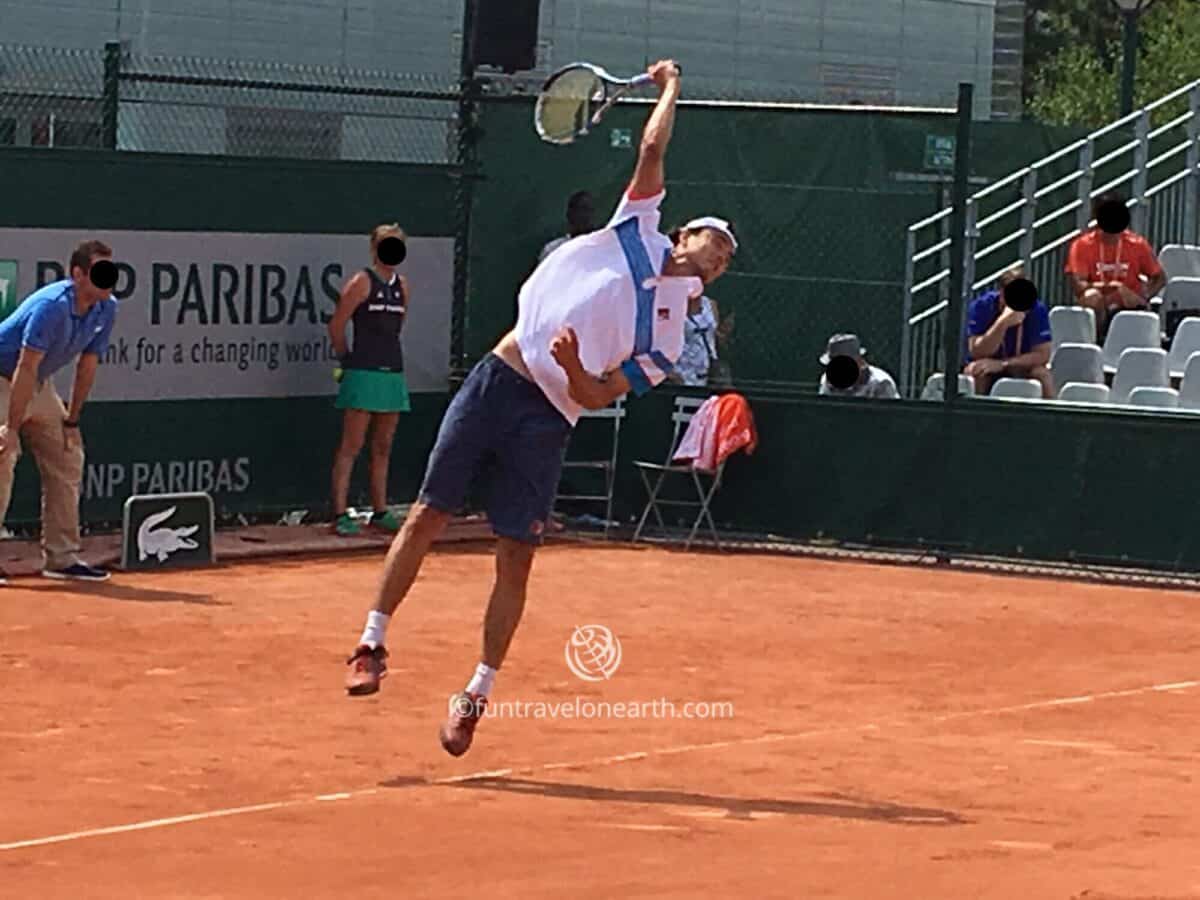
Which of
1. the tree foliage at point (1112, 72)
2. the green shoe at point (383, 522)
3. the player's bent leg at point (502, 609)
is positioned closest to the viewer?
the player's bent leg at point (502, 609)

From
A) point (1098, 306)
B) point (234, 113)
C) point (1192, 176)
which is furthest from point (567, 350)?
point (234, 113)

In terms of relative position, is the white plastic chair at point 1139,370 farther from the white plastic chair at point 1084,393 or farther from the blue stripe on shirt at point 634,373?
the blue stripe on shirt at point 634,373

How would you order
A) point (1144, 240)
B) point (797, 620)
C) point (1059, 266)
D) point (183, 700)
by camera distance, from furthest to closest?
point (1059, 266) → point (1144, 240) → point (797, 620) → point (183, 700)

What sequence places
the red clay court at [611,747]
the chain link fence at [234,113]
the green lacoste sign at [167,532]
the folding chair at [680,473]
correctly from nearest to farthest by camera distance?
the red clay court at [611,747], the green lacoste sign at [167,532], the folding chair at [680,473], the chain link fence at [234,113]

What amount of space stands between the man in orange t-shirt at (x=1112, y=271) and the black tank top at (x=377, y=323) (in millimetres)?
5489

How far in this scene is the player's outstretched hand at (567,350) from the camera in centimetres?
922

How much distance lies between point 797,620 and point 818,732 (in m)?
3.83

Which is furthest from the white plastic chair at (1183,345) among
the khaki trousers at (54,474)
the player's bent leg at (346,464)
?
the khaki trousers at (54,474)

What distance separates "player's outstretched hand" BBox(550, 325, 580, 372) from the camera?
30.2 feet

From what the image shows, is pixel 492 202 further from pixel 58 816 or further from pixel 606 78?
pixel 58 816

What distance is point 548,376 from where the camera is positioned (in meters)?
9.51

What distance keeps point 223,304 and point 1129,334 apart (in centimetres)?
654

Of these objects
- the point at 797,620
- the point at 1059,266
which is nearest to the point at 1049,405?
the point at 797,620

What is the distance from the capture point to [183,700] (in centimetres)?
1107
